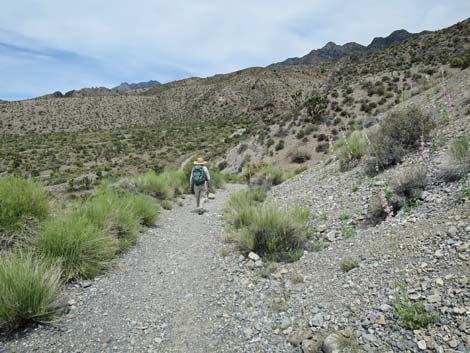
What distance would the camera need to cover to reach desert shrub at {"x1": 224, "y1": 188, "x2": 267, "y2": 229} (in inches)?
302

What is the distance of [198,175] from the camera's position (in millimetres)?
11266

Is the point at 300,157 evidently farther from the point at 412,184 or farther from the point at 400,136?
the point at 412,184

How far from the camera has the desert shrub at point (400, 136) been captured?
7586mm

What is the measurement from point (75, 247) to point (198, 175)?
611 cm

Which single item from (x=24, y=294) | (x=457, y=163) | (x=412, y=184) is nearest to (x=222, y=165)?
(x=412, y=184)

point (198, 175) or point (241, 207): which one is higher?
point (198, 175)

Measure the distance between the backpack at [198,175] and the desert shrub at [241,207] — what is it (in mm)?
1595

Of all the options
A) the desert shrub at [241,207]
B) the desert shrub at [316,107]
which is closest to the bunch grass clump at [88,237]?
the desert shrub at [241,207]

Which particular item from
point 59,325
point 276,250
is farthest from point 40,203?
point 276,250

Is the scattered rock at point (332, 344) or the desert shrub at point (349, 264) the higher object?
the desert shrub at point (349, 264)

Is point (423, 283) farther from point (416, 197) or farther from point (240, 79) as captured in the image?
point (240, 79)

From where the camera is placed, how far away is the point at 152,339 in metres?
4.10

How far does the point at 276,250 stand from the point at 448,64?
2769cm

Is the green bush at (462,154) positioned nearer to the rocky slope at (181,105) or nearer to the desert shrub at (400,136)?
the desert shrub at (400,136)
